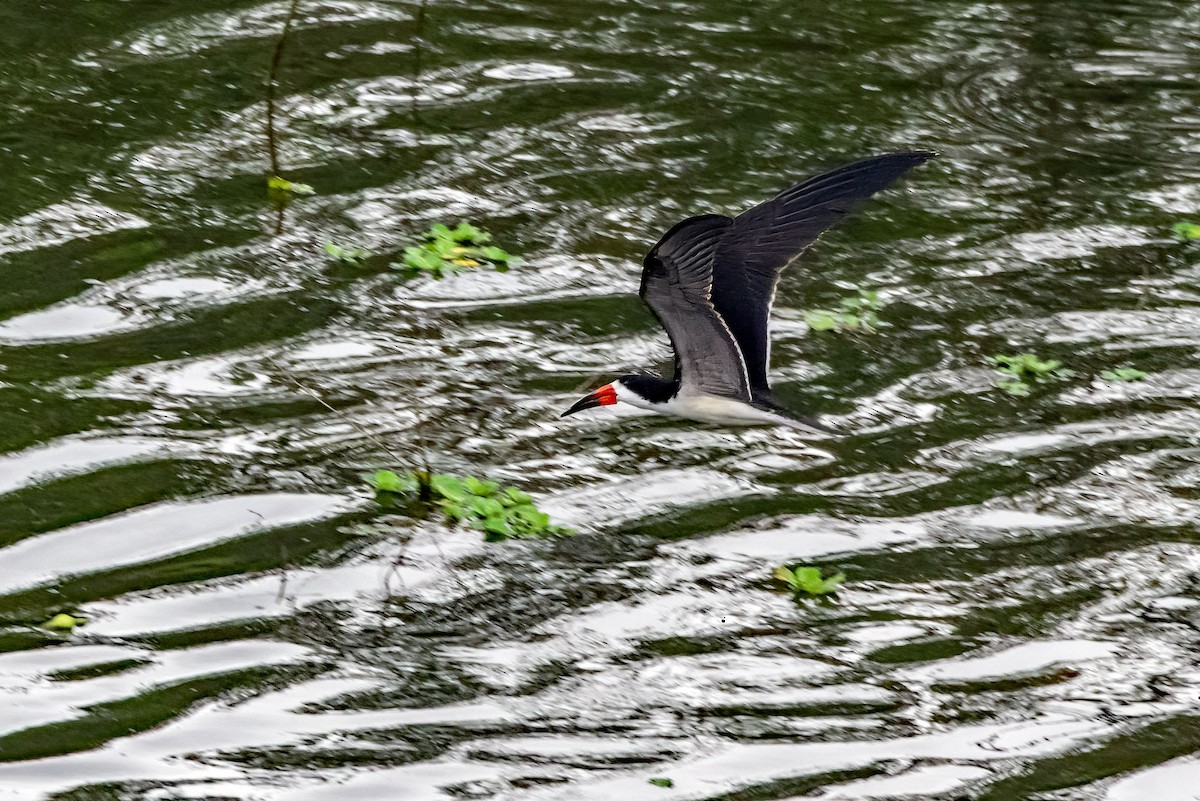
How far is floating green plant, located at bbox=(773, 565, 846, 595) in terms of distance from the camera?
5.02 meters

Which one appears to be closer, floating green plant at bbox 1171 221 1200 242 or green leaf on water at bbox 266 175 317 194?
green leaf on water at bbox 266 175 317 194

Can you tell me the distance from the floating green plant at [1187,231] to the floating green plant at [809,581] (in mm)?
3612

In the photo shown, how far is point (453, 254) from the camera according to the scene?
6875 millimetres

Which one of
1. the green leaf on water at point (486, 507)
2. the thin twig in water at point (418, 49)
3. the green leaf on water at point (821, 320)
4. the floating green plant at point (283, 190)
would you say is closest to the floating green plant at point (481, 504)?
the green leaf on water at point (486, 507)

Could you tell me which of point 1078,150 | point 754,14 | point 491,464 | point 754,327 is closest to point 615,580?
point 491,464

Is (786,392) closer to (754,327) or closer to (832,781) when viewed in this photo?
(754,327)

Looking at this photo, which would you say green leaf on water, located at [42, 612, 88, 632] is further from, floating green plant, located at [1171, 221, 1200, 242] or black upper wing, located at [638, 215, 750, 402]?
floating green plant, located at [1171, 221, 1200, 242]

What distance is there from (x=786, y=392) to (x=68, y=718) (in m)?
3.08

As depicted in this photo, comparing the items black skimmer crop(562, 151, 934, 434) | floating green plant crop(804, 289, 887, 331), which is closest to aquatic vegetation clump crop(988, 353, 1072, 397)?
floating green plant crop(804, 289, 887, 331)

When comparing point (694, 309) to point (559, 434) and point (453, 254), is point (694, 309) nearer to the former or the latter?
point (559, 434)

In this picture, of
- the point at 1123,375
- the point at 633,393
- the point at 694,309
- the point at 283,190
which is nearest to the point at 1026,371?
the point at 1123,375

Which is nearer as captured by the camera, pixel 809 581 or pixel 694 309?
pixel 809 581

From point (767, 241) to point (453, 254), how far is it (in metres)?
1.58

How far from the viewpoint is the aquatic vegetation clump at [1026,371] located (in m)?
6.36
